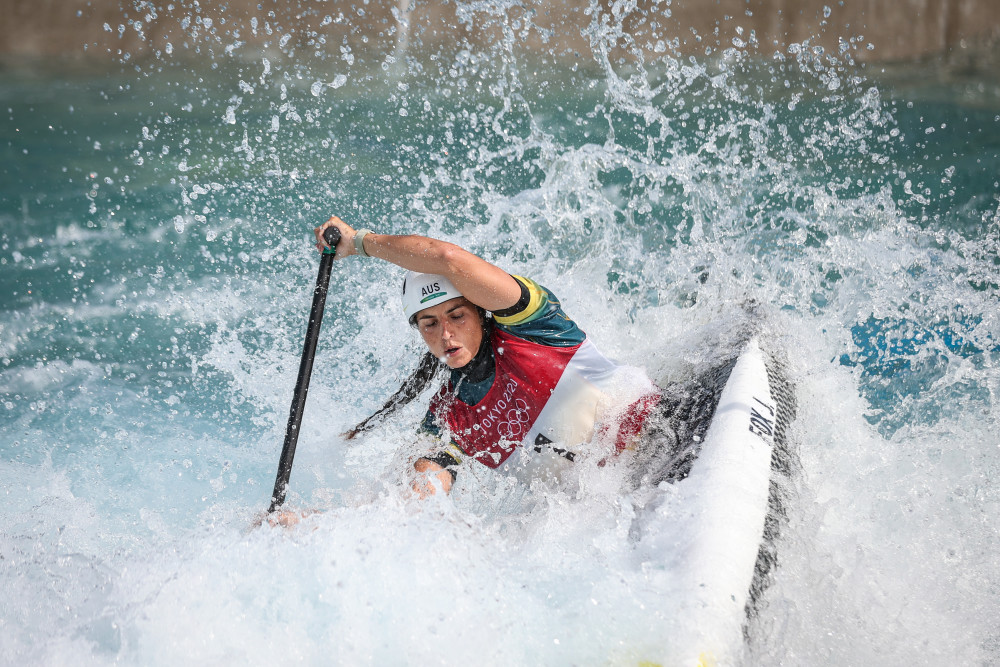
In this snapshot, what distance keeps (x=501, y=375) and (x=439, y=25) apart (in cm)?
934

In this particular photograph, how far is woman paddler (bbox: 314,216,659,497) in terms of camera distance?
2.48 meters

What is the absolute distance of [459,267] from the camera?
7.77 ft

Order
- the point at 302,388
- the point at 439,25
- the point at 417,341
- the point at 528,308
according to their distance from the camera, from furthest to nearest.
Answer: the point at 439,25, the point at 417,341, the point at 302,388, the point at 528,308

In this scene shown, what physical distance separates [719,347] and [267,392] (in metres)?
2.58

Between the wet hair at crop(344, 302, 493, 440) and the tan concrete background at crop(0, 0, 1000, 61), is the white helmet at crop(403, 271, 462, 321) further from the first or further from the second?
the tan concrete background at crop(0, 0, 1000, 61)

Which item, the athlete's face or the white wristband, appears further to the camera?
the white wristband

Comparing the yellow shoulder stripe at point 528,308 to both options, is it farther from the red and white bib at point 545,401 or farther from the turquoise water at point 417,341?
the turquoise water at point 417,341

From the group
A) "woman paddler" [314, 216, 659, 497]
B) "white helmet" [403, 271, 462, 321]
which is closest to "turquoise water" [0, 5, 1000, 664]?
"woman paddler" [314, 216, 659, 497]

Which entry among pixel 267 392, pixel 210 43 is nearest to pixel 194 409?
pixel 267 392

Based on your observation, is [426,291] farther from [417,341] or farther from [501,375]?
[417,341]

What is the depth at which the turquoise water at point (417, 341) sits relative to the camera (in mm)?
2105

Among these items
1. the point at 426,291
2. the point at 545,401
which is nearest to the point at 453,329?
the point at 426,291

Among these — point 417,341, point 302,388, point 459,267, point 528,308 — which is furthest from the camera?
point 417,341

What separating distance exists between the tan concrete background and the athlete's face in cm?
865
